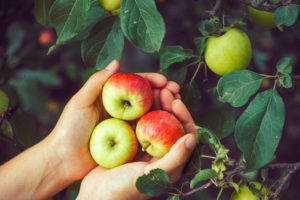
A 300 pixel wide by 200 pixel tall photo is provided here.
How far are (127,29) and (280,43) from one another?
1.88 metres

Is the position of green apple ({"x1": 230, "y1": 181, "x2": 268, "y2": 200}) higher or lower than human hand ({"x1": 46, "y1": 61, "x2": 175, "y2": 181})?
lower

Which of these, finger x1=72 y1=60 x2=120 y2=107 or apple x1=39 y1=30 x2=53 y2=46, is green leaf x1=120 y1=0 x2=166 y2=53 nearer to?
finger x1=72 y1=60 x2=120 y2=107

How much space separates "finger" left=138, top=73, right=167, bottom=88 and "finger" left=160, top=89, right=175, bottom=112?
3 cm

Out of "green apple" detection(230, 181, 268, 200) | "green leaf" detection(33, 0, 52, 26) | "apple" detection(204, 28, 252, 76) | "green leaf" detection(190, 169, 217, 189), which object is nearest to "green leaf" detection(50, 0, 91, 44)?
"green leaf" detection(33, 0, 52, 26)

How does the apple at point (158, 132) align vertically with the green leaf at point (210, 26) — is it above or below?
below

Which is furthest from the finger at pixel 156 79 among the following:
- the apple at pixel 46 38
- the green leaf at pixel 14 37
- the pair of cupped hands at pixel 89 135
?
the apple at pixel 46 38

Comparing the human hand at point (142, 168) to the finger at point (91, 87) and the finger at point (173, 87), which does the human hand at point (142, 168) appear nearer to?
the finger at point (173, 87)

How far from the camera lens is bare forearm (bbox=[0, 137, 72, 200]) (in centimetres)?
131

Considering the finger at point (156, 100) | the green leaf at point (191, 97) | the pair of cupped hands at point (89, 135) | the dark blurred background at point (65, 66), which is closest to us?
the pair of cupped hands at point (89, 135)

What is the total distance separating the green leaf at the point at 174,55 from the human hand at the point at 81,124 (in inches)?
3.9

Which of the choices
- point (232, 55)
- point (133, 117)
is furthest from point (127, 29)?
point (133, 117)

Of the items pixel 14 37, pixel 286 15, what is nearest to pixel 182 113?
pixel 286 15

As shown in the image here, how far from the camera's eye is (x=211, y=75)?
2.45 m

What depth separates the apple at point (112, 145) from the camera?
125cm
